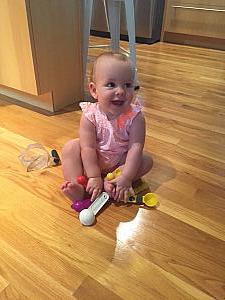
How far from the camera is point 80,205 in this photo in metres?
0.65

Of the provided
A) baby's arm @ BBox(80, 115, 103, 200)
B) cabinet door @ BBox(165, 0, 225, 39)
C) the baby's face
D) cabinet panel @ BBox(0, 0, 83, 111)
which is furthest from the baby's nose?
cabinet door @ BBox(165, 0, 225, 39)

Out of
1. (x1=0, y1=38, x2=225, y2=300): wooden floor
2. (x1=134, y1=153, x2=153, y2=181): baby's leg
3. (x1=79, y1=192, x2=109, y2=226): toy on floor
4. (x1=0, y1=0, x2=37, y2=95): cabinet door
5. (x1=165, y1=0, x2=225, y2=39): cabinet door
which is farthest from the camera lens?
(x1=165, y1=0, x2=225, y2=39): cabinet door

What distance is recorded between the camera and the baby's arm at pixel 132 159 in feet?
2.18

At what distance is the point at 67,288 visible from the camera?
485 mm

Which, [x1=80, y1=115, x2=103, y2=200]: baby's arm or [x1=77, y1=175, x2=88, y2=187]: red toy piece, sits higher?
[x1=80, y1=115, x2=103, y2=200]: baby's arm

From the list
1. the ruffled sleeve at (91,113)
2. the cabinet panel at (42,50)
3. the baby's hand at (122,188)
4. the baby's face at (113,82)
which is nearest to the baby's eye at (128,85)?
the baby's face at (113,82)

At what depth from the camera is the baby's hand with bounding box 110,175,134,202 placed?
0.66m

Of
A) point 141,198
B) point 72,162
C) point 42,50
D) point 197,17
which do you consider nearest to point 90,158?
point 72,162

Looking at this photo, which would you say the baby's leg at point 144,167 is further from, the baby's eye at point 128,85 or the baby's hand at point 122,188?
the baby's eye at point 128,85

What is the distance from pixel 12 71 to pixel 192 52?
152 centimetres

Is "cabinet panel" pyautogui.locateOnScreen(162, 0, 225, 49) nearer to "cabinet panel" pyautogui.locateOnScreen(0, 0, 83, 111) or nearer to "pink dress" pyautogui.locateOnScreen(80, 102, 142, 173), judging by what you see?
"cabinet panel" pyautogui.locateOnScreen(0, 0, 83, 111)

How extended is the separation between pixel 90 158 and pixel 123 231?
19 cm

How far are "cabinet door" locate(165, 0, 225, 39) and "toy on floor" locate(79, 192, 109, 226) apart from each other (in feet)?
6.75

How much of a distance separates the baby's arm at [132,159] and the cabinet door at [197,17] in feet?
6.25
